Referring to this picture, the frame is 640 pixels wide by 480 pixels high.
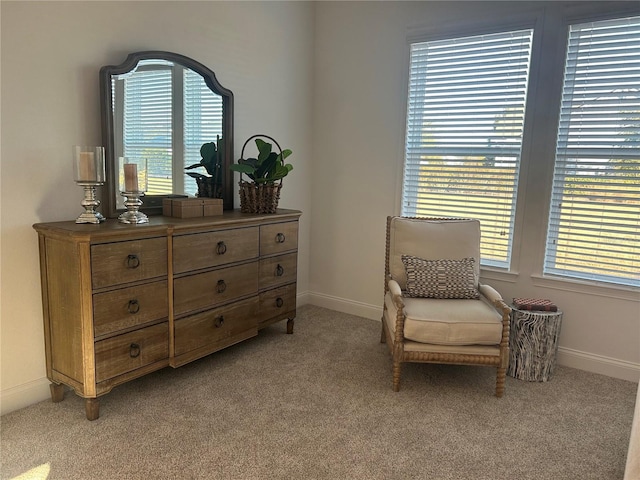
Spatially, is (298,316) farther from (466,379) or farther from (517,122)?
(517,122)

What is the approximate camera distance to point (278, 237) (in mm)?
3205

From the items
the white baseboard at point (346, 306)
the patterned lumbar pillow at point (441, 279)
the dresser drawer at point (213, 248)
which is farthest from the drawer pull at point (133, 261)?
the white baseboard at point (346, 306)

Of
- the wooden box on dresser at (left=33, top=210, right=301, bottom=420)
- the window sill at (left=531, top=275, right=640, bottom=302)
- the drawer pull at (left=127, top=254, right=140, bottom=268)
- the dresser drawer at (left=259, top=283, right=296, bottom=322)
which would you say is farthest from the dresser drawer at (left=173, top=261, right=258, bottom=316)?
the window sill at (left=531, top=275, right=640, bottom=302)

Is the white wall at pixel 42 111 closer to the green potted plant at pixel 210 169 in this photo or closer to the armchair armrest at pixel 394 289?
the green potted plant at pixel 210 169

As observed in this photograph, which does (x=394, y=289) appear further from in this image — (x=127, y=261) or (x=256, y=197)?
(x=127, y=261)

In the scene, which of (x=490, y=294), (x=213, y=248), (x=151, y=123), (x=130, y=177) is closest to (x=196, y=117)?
(x=151, y=123)

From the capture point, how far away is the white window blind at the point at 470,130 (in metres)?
3.20

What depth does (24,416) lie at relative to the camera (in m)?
2.30

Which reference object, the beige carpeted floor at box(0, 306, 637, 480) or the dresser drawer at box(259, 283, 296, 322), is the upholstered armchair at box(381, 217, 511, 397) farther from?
the dresser drawer at box(259, 283, 296, 322)

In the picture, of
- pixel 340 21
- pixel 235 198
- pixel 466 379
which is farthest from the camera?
pixel 340 21

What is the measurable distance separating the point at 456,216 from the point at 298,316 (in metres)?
1.50

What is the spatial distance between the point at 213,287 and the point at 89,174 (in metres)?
0.90

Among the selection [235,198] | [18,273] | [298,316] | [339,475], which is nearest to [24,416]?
[18,273]

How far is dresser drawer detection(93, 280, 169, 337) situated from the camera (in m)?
2.18
